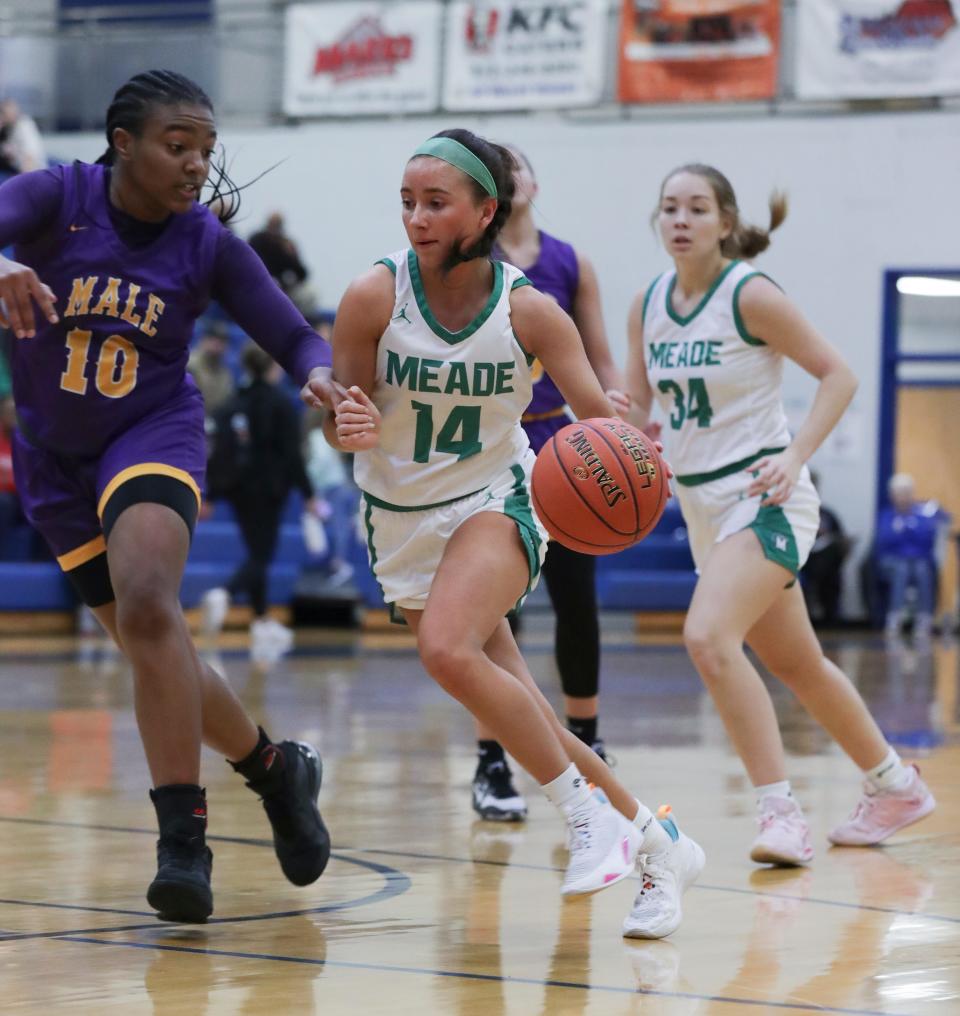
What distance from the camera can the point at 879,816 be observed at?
5.26 metres

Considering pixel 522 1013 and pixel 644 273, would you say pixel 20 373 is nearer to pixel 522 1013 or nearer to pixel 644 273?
pixel 522 1013

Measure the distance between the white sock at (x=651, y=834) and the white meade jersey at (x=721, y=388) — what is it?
140cm

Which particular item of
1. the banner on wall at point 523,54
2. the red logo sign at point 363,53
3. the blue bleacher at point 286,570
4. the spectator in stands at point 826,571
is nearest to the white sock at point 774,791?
the blue bleacher at point 286,570

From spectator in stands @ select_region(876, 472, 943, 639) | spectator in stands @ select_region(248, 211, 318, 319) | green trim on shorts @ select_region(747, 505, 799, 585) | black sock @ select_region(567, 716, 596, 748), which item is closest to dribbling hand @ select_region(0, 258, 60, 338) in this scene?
green trim on shorts @ select_region(747, 505, 799, 585)

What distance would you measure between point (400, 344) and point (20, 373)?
0.87 m

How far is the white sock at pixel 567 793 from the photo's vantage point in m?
3.93

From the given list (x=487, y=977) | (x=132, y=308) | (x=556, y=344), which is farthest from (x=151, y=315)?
(x=487, y=977)

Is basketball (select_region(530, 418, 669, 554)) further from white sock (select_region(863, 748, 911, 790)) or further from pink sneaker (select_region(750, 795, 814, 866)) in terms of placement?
white sock (select_region(863, 748, 911, 790))

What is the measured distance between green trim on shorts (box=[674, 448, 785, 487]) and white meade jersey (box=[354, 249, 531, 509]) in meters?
1.15

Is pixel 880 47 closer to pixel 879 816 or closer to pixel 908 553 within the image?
pixel 908 553

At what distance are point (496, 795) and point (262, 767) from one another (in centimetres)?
145

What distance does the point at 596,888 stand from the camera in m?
3.82

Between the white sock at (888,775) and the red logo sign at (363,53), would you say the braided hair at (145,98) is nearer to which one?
the white sock at (888,775)

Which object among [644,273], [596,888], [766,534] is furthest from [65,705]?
[644,273]
